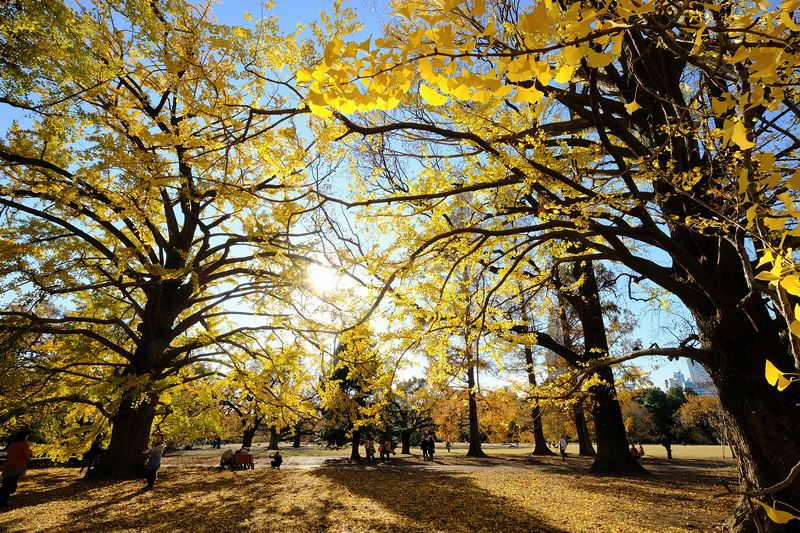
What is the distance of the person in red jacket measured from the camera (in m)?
6.47

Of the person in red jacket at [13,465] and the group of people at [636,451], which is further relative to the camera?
the group of people at [636,451]

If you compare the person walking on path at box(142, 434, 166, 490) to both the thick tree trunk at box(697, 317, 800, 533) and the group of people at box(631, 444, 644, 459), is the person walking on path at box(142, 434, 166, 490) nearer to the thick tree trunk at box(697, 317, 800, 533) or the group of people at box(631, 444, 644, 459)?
the thick tree trunk at box(697, 317, 800, 533)

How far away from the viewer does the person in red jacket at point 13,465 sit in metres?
6.47

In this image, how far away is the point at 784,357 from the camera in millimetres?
4453

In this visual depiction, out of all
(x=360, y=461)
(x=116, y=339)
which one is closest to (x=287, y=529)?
(x=116, y=339)

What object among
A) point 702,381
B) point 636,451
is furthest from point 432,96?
point 636,451

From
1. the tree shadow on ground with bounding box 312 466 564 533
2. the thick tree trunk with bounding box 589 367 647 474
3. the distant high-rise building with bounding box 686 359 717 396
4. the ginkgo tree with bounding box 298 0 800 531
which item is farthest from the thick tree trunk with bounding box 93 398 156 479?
the thick tree trunk with bounding box 589 367 647 474

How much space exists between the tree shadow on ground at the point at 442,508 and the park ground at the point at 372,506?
17mm

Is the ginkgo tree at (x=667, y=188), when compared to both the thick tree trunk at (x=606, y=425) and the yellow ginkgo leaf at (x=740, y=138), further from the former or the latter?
the thick tree trunk at (x=606, y=425)

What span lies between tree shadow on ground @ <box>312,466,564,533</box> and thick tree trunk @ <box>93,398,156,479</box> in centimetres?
493

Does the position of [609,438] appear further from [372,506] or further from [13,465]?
[13,465]

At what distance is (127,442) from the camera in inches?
361

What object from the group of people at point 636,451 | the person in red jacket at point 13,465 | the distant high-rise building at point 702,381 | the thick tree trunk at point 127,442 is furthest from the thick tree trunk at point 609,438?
the person in red jacket at point 13,465

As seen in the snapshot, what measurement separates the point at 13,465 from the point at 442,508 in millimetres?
7849
